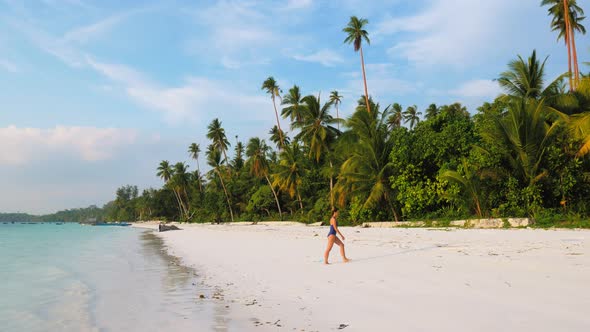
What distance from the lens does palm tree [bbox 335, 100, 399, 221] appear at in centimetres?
2369

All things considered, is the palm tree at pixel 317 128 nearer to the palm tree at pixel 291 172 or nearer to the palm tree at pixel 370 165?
the palm tree at pixel 291 172

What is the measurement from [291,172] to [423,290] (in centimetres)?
3444

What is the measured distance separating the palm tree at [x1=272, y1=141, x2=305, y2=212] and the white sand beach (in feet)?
98.2

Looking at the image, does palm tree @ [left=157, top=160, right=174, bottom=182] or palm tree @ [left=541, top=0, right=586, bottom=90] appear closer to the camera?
palm tree @ [left=541, top=0, right=586, bottom=90]

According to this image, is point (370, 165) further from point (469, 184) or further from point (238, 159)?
point (238, 159)

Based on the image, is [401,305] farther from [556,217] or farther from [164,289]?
[556,217]

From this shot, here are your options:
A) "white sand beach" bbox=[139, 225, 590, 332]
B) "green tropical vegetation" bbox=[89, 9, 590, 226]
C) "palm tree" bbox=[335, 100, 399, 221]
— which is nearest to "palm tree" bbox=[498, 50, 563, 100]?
"green tropical vegetation" bbox=[89, 9, 590, 226]

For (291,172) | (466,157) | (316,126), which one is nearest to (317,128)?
(316,126)

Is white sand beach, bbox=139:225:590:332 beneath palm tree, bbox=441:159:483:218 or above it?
beneath

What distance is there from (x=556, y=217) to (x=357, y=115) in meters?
13.7

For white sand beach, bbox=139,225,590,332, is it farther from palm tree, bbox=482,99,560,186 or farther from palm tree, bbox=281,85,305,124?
palm tree, bbox=281,85,305,124

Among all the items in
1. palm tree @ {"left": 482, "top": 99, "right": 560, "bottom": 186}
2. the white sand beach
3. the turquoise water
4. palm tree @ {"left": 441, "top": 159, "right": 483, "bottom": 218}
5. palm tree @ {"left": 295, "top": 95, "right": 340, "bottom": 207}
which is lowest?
the turquoise water

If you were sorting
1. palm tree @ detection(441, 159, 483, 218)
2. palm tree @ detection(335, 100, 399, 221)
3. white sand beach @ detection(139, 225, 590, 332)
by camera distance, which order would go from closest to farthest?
white sand beach @ detection(139, 225, 590, 332) → palm tree @ detection(441, 159, 483, 218) → palm tree @ detection(335, 100, 399, 221)

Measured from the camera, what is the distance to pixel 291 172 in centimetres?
4006
